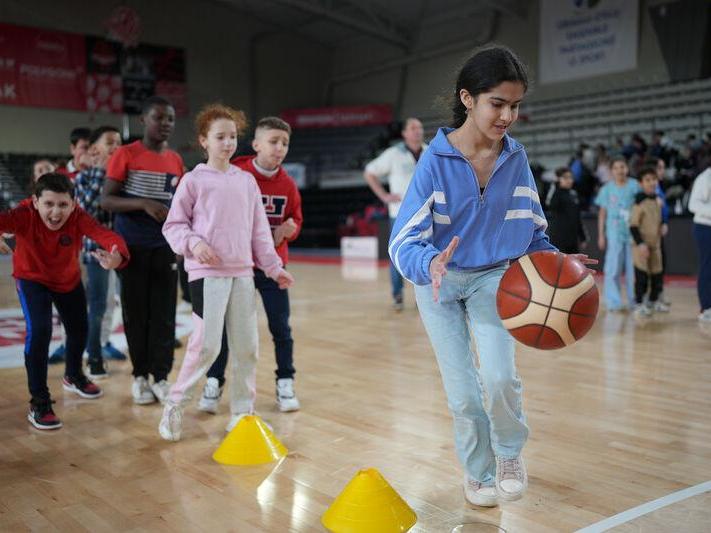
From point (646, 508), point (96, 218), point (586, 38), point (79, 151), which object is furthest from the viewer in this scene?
point (586, 38)

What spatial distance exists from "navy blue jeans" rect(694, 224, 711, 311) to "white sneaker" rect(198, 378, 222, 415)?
15.9ft

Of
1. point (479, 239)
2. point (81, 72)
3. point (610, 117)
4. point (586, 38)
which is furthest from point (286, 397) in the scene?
point (81, 72)

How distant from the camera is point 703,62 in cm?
1538

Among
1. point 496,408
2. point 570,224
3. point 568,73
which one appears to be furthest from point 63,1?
point 496,408

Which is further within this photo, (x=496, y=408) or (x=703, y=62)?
(x=703, y=62)

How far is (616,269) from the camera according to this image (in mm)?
7559

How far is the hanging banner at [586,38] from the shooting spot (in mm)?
17130

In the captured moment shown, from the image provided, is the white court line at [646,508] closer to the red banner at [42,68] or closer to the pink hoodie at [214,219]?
the pink hoodie at [214,219]

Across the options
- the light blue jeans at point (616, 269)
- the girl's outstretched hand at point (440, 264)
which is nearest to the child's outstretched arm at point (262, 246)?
the girl's outstretched hand at point (440, 264)

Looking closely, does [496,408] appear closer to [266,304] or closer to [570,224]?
[266,304]

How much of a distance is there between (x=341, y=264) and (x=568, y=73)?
826 cm

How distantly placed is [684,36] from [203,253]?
50.3 feet

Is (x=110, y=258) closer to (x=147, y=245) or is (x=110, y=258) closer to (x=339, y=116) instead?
(x=147, y=245)

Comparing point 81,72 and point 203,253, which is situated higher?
point 81,72
